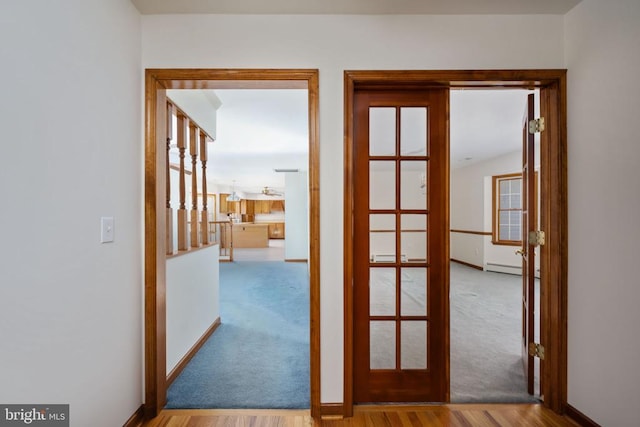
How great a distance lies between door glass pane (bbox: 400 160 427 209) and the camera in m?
2.01

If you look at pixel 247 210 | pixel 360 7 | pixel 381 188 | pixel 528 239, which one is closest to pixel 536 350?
pixel 528 239

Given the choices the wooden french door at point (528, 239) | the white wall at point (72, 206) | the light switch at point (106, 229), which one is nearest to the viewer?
the white wall at point (72, 206)

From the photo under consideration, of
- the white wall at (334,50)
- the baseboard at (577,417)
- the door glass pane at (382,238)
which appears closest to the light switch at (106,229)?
the white wall at (334,50)

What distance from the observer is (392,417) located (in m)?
1.85

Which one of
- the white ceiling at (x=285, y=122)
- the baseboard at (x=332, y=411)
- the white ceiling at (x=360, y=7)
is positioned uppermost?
the white ceiling at (x=285, y=122)

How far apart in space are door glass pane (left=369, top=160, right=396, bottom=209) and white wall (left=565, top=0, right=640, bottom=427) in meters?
1.08

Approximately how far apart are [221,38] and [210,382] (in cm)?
240

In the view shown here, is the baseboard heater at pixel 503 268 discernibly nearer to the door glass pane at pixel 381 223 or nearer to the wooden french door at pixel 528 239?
the wooden french door at pixel 528 239

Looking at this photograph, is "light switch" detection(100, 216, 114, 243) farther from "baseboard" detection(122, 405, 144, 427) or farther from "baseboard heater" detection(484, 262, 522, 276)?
"baseboard heater" detection(484, 262, 522, 276)

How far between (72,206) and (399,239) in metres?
1.78

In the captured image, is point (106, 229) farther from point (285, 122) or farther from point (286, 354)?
point (285, 122)

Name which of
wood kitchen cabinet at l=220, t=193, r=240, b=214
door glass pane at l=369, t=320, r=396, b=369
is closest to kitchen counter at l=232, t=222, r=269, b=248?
wood kitchen cabinet at l=220, t=193, r=240, b=214

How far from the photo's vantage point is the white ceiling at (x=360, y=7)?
175cm

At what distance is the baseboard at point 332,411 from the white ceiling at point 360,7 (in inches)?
94.8
